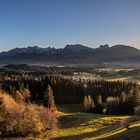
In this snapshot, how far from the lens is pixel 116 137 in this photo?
64812 millimetres

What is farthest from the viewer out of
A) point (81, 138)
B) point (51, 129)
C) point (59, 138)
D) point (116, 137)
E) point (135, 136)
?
point (51, 129)

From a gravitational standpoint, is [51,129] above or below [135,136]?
below

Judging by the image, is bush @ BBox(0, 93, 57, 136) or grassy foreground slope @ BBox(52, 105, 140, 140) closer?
grassy foreground slope @ BBox(52, 105, 140, 140)

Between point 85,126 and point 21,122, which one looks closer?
point 21,122

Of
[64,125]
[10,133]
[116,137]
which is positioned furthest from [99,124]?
[116,137]

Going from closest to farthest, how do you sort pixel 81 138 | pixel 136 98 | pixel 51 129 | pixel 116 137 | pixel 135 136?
1. pixel 135 136
2. pixel 116 137
3. pixel 81 138
4. pixel 51 129
5. pixel 136 98

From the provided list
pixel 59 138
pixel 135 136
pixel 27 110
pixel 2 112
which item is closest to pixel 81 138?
pixel 59 138

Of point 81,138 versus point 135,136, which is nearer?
point 135,136

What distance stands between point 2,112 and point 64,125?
21.2 m

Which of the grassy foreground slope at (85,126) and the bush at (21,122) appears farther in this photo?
the bush at (21,122)

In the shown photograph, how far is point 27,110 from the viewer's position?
3777 inches

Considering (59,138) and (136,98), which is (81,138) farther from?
(136,98)

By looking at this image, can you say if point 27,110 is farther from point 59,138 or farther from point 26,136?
point 59,138

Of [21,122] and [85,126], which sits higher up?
[21,122]
